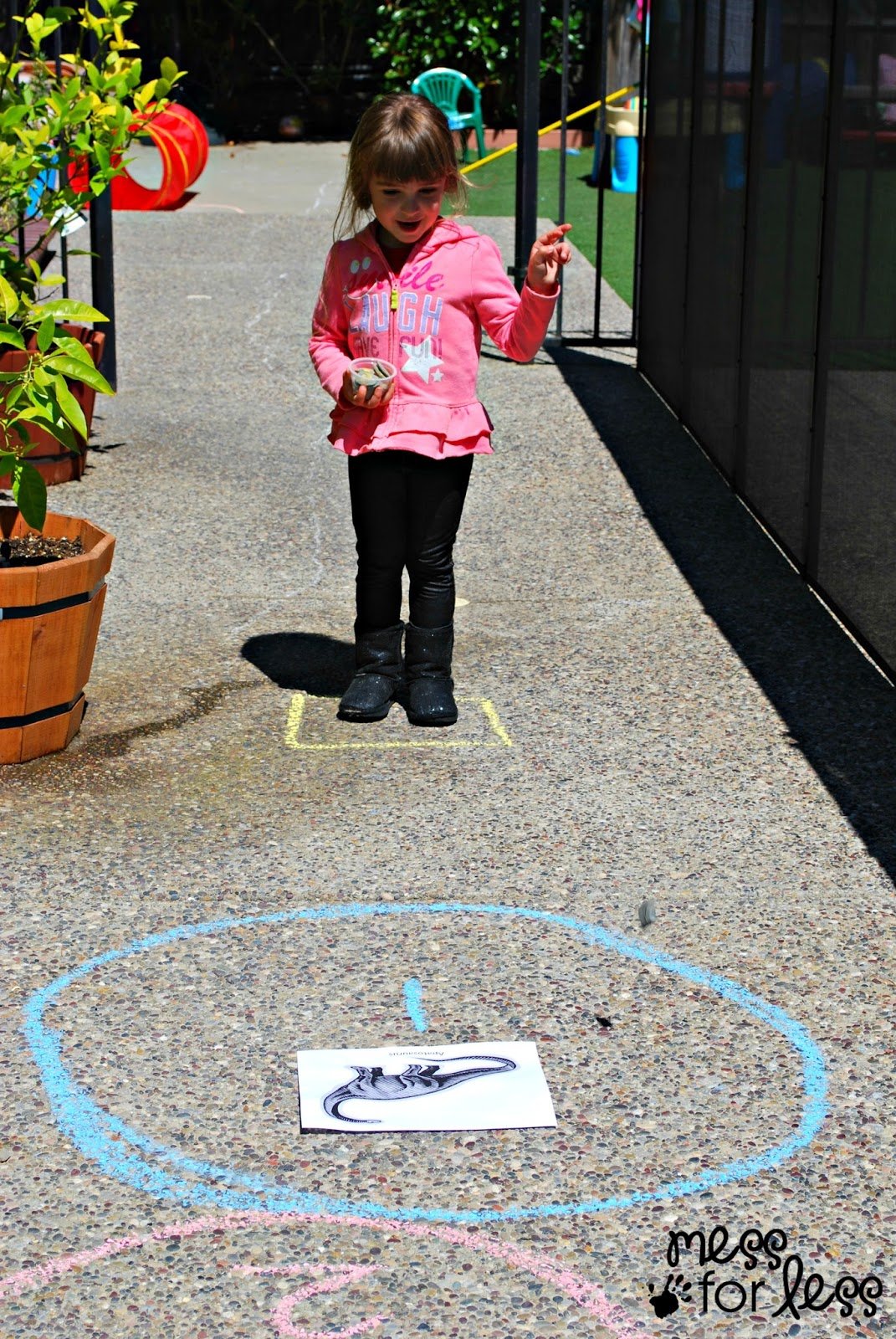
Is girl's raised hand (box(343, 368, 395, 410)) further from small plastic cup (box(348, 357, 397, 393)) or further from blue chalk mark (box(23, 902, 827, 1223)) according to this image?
blue chalk mark (box(23, 902, 827, 1223))

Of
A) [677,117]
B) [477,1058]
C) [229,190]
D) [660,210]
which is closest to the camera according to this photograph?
[477,1058]

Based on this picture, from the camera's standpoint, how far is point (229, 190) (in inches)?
726

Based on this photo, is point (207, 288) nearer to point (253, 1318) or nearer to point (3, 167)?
point (3, 167)

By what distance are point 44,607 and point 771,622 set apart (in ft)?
8.82

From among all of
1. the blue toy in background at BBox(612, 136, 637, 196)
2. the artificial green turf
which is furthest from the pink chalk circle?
the blue toy in background at BBox(612, 136, 637, 196)

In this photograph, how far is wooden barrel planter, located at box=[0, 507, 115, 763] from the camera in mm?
4688

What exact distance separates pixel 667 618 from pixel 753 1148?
330 cm

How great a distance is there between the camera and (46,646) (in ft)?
15.7

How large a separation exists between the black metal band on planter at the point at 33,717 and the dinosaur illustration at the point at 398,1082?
181 centimetres

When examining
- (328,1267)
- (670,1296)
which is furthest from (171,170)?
(670,1296)

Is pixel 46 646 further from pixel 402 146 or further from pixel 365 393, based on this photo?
pixel 402 146

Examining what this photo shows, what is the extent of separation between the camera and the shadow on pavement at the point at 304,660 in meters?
5.59

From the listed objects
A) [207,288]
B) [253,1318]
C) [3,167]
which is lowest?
[253,1318]

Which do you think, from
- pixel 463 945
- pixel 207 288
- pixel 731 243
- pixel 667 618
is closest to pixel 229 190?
pixel 207 288
